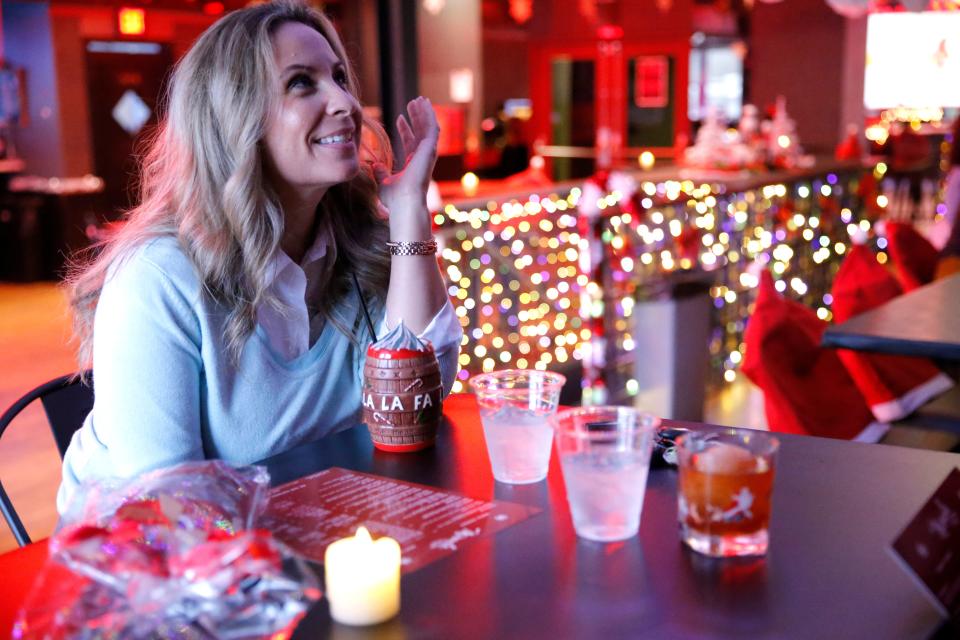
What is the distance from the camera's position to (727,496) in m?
1.10

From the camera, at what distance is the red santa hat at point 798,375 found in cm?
274

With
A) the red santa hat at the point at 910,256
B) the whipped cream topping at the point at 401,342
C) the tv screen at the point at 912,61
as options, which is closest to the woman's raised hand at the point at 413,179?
the whipped cream topping at the point at 401,342

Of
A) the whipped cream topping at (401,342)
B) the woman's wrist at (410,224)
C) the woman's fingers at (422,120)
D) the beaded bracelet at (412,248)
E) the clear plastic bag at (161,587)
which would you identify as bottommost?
the clear plastic bag at (161,587)

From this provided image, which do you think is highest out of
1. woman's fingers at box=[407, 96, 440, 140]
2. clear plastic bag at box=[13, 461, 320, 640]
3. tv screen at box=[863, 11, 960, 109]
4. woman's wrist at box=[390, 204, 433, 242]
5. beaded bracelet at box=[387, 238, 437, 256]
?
tv screen at box=[863, 11, 960, 109]

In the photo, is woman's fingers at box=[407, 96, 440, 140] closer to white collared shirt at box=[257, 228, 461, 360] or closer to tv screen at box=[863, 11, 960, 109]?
white collared shirt at box=[257, 228, 461, 360]

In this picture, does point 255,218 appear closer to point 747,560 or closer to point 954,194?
point 747,560

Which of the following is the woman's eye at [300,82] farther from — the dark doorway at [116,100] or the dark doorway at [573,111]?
the dark doorway at [573,111]

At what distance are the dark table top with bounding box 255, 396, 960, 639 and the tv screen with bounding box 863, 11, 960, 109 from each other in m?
9.56

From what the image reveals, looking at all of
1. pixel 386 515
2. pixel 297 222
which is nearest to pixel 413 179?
pixel 297 222

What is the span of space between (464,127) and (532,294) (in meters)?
4.82

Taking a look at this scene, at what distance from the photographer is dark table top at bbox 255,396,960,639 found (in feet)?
3.14

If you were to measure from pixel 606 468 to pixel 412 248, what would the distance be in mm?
858

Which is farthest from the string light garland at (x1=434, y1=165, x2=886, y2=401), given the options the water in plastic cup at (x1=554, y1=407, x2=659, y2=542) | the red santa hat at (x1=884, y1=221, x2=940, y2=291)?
the water in plastic cup at (x1=554, y1=407, x2=659, y2=542)

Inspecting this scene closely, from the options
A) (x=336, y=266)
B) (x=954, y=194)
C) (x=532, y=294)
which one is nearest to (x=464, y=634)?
(x=336, y=266)
